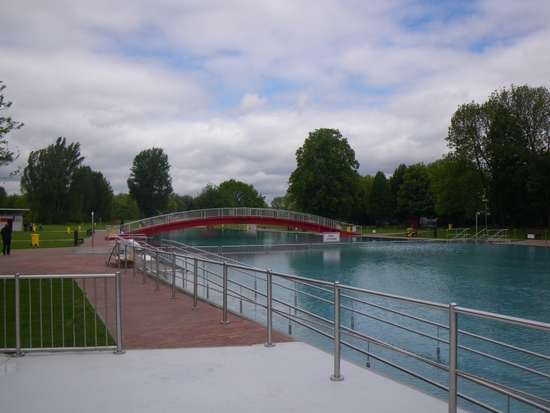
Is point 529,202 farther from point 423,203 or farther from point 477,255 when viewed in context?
point 477,255

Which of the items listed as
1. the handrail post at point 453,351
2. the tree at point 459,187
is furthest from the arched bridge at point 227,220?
the handrail post at point 453,351

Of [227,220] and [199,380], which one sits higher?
[227,220]

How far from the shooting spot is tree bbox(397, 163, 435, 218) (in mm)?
76188

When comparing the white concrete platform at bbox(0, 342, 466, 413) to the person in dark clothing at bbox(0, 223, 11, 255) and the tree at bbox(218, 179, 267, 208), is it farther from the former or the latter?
the tree at bbox(218, 179, 267, 208)

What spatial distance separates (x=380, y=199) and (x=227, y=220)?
1527 inches

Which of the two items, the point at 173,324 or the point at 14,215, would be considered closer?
the point at 173,324

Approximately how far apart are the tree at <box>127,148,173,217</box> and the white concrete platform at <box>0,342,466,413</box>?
286 feet

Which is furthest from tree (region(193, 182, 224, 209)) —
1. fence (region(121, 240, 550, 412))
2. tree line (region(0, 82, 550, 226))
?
fence (region(121, 240, 550, 412))

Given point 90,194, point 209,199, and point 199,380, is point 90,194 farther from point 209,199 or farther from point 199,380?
point 199,380

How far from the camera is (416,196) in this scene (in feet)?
254

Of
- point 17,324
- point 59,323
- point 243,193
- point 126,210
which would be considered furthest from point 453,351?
point 126,210

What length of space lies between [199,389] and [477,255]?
111ft

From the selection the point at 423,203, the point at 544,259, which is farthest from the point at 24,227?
the point at 544,259

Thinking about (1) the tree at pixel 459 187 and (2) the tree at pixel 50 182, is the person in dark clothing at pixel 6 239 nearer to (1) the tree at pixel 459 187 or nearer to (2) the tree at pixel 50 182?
(1) the tree at pixel 459 187
